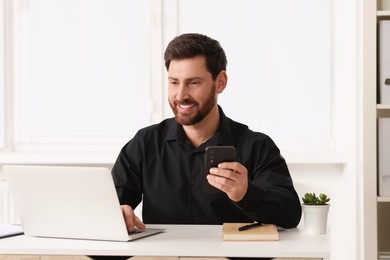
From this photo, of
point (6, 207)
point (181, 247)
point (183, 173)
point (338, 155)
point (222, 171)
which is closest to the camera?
point (181, 247)

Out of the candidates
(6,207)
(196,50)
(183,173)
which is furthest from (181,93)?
(6,207)

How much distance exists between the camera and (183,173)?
2.56 m

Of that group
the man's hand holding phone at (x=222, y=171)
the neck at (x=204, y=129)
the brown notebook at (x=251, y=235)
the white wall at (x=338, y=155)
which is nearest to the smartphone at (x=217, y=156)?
the man's hand holding phone at (x=222, y=171)

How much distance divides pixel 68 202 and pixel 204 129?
698 millimetres

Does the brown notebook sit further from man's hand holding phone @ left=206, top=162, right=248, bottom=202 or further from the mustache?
the mustache

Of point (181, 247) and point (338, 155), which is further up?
point (338, 155)

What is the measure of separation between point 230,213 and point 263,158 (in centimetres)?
23

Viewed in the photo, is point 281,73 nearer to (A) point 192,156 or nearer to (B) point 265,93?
(B) point 265,93

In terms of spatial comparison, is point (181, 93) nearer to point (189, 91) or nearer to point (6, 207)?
point (189, 91)

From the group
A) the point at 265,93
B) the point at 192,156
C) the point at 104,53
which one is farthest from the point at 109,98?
the point at 192,156

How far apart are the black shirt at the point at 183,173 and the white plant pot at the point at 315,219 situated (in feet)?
0.72

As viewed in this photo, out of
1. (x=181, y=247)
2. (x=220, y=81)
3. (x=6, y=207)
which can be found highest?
(x=220, y=81)

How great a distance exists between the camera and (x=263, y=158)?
2.53m

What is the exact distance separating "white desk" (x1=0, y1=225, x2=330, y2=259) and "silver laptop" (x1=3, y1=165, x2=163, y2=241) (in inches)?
1.3
